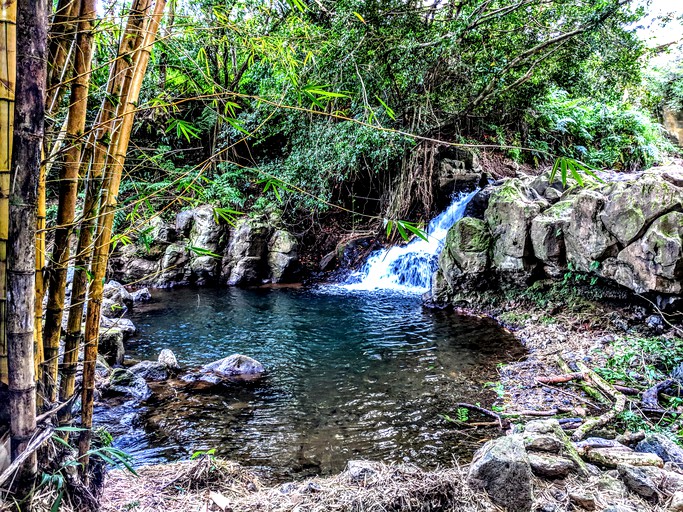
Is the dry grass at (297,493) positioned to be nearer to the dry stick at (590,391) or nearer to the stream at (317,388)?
the stream at (317,388)

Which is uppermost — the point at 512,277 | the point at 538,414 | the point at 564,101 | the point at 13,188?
the point at 564,101

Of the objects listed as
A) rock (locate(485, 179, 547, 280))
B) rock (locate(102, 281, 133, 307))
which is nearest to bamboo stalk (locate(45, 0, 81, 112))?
rock (locate(485, 179, 547, 280))

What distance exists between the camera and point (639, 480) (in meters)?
2.12

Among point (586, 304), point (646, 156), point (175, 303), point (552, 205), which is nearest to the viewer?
point (586, 304)

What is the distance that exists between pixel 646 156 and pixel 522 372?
1113 centimetres

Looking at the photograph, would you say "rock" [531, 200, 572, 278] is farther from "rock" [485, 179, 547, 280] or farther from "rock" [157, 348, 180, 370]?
"rock" [157, 348, 180, 370]

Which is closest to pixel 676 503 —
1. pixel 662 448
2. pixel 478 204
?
pixel 662 448

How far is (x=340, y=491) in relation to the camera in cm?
194

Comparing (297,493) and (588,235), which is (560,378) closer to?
(588,235)

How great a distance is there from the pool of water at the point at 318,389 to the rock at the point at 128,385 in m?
0.16

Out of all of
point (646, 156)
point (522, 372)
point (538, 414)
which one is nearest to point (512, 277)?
point (522, 372)

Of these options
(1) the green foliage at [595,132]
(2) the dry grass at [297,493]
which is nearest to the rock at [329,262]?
(1) the green foliage at [595,132]

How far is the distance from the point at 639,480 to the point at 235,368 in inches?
159

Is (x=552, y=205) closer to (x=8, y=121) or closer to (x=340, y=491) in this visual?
(x=340, y=491)
